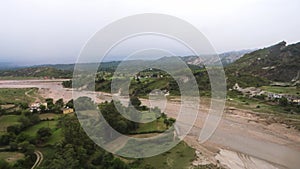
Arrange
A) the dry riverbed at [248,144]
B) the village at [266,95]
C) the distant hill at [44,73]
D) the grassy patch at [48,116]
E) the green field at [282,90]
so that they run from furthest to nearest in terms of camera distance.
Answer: the distant hill at [44,73]
the green field at [282,90]
the village at [266,95]
the grassy patch at [48,116]
the dry riverbed at [248,144]

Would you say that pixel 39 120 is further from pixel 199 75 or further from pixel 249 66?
pixel 249 66

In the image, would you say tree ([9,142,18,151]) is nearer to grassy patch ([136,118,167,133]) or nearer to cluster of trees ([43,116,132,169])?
cluster of trees ([43,116,132,169])

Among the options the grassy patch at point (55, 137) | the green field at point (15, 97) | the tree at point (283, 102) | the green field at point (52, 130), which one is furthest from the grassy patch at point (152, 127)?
the green field at point (15, 97)

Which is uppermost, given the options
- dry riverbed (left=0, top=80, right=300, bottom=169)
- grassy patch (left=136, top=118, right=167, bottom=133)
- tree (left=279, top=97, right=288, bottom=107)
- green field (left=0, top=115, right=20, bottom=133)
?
tree (left=279, top=97, right=288, bottom=107)

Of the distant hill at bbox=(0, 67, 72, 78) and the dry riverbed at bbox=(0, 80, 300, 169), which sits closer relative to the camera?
the dry riverbed at bbox=(0, 80, 300, 169)

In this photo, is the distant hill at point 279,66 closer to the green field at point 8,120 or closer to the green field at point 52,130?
the green field at point 52,130

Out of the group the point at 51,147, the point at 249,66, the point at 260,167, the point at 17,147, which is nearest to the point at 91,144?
the point at 51,147

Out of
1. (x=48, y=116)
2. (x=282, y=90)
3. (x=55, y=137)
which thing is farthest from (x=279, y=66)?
(x=55, y=137)

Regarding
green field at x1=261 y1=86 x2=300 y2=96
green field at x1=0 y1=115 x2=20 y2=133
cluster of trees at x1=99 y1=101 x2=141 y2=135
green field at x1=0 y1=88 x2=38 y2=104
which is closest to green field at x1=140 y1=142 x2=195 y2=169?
cluster of trees at x1=99 y1=101 x2=141 y2=135

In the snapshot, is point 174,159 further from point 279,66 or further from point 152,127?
point 279,66
